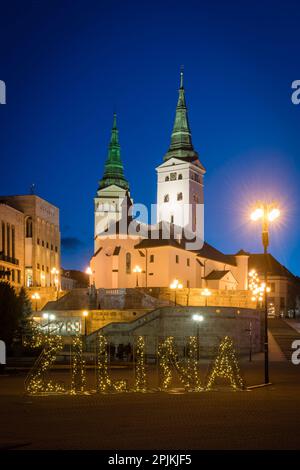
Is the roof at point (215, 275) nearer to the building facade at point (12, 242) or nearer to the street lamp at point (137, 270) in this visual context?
the street lamp at point (137, 270)

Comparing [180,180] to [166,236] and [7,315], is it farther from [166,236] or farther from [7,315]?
[7,315]

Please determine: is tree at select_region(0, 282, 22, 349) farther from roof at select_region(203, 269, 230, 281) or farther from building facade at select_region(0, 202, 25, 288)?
roof at select_region(203, 269, 230, 281)

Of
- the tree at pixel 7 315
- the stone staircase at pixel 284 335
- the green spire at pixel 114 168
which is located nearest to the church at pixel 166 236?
the green spire at pixel 114 168

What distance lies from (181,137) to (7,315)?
78.7 meters

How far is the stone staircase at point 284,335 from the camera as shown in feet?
170

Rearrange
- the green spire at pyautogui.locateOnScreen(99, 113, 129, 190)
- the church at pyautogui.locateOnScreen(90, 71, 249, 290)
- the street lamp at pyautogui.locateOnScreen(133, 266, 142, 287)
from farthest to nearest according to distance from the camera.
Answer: the green spire at pyautogui.locateOnScreen(99, 113, 129, 190) → the church at pyautogui.locateOnScreen(90, 71, 249, 290) → the street lamp at pyautogui.locateOnScreen(133, 266, 142, 287)

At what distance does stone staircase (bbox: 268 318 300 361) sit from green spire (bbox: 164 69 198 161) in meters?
50.1

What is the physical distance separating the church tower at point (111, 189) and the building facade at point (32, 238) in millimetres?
23392

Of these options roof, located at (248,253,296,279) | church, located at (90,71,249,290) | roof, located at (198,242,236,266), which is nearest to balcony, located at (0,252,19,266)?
church, located at (90,71,249,290)

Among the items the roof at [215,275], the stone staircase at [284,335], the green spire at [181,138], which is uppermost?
the green spire at [181,138]

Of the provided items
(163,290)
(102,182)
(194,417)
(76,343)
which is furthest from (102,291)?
(102,182)

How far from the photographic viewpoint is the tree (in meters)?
48.0

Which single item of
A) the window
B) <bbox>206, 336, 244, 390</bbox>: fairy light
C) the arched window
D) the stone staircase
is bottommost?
the stone staircase

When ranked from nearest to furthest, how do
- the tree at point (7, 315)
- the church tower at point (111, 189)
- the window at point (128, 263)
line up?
the tree at point (7, 315) < the window at point (128, 263) < the church tower at point (111, 189)
